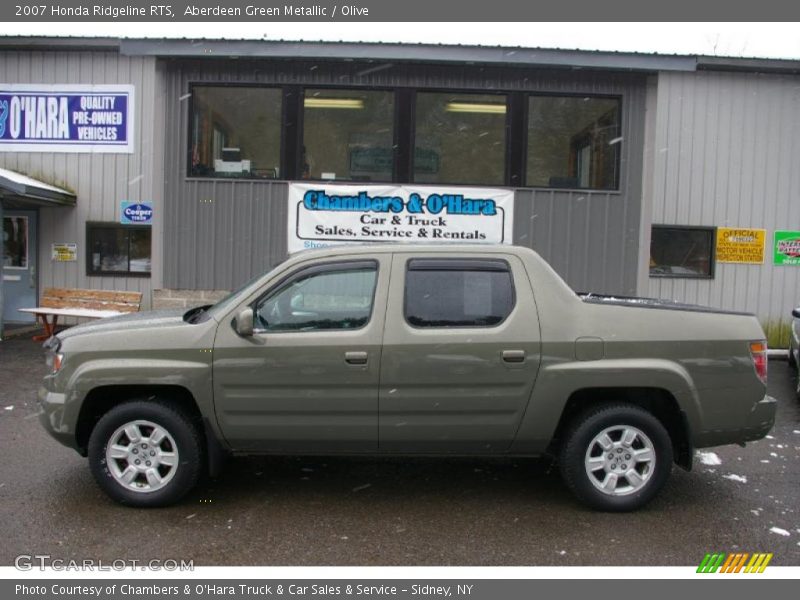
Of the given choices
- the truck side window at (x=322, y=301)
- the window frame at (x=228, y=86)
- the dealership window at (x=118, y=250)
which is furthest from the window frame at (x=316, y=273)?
the dealership window at (x=118, y=250)

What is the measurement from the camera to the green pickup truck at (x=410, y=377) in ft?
14.6

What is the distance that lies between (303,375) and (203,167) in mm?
6991

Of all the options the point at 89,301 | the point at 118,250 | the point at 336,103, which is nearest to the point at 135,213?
the point at 118,250

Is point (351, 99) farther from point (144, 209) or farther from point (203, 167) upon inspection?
point (144, 209)

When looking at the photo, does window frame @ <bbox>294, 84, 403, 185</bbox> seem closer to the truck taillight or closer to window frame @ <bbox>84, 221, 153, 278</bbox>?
window frame @ <bbox>84, 221, 153, 278</bbox>

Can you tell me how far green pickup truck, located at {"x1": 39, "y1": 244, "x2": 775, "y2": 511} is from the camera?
4445 mm

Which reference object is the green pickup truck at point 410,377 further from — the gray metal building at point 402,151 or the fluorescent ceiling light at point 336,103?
the fluorescent ceiling light at point 336,103

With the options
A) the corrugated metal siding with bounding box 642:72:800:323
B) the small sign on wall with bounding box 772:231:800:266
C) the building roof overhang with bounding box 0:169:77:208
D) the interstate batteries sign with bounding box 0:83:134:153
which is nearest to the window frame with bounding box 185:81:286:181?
the building roof overhang with bounding box 0:169:77:208

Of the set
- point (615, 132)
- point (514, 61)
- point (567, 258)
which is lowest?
point (567, 258)

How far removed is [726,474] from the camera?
552 cm

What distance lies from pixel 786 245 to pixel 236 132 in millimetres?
9899

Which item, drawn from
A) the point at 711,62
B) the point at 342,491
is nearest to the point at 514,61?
the point at 711,62

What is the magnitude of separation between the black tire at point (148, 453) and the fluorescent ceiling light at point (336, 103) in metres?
6.97

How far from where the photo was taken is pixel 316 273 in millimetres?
4648
